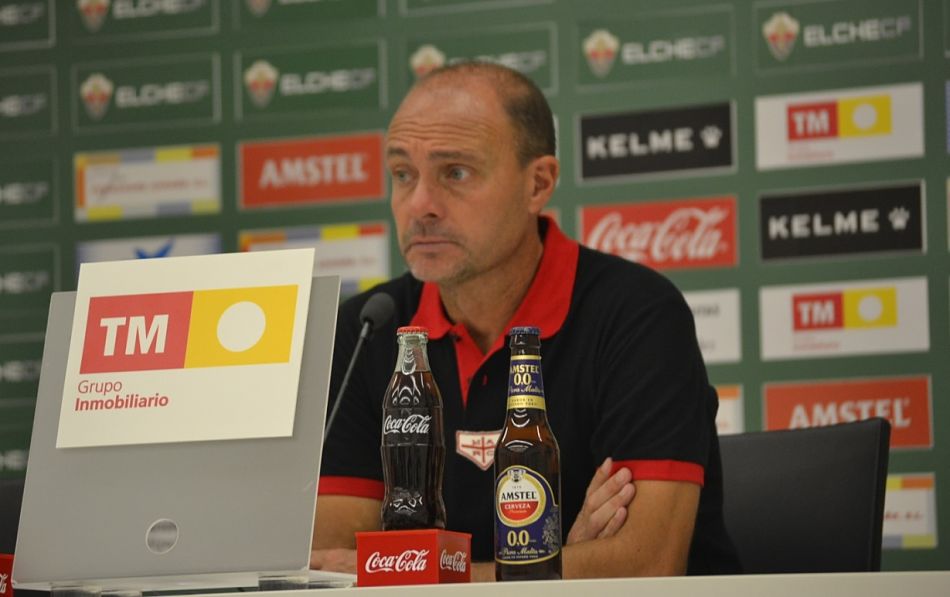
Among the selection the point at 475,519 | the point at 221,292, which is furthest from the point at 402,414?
the point at 475,519

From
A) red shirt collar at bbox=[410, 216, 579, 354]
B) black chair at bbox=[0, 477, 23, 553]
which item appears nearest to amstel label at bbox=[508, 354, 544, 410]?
red shirt collar at bbox=[410, 216, 579, 354]

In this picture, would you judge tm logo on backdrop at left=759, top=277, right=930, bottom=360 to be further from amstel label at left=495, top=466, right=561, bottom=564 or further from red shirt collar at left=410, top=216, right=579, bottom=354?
amstel label at left=495, top=466, right=561, bottom=564

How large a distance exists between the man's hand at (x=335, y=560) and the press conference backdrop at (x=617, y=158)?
6.50ft

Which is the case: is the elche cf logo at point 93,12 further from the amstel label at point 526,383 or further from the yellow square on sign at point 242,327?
the amstel label at point 526,383

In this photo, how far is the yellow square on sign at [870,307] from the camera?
3697 mm

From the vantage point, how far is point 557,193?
4.01m

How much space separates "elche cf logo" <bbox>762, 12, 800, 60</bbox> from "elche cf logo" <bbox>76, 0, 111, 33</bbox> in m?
2.14

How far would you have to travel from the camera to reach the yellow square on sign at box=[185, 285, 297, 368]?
1.46 meters

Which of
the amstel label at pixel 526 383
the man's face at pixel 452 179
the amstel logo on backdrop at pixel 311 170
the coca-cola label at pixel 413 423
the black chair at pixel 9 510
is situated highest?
the amstel logo on backdrop at pixel 311 170

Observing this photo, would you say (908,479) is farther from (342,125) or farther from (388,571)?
(388,571)

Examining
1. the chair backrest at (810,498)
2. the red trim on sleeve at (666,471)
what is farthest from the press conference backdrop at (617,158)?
the red trim on sleeve at (666,471)

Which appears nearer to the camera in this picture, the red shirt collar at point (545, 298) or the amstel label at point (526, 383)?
the amstel label at point (526, 383)

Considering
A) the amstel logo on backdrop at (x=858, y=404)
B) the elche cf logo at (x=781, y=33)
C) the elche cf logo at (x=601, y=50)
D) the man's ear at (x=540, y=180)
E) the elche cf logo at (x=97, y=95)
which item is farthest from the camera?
the elche cf logo at (x=97, y=95)

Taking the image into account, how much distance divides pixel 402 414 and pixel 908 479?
2453 mm
